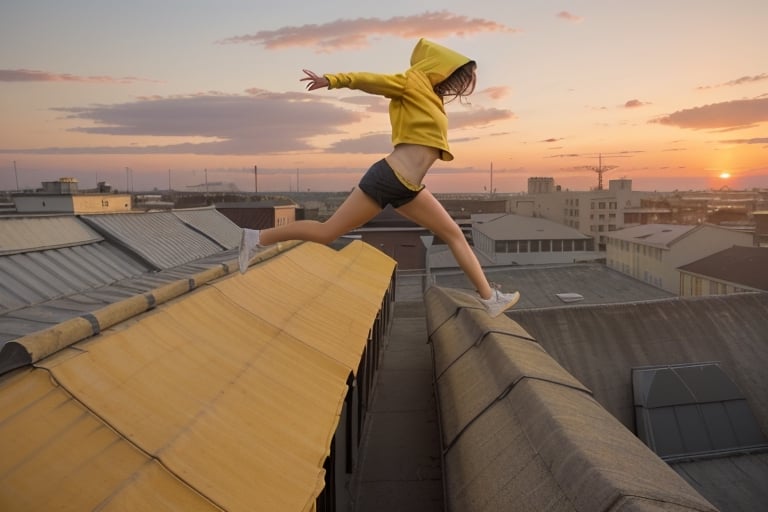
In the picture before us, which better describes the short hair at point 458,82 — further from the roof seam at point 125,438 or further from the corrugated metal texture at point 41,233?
the corrugated metal texture at point 41,233

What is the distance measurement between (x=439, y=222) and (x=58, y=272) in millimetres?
12905

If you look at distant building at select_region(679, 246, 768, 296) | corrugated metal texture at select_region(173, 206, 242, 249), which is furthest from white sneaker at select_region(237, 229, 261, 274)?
distant building at select_region(679, 246, 768, 296)

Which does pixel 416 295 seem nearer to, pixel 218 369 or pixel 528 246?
pixel 528 246

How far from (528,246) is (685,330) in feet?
123

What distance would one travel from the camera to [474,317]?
46.8 ft

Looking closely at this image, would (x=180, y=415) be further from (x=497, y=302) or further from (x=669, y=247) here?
(x=669, y=247)

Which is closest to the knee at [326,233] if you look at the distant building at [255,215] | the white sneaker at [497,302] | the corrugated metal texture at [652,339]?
the white sneaker at [497,302]

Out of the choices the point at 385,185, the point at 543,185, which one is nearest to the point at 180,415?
the point at 385,185

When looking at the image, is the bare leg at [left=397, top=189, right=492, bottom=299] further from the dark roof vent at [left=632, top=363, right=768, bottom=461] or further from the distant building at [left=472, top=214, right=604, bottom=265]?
the distant building at [left=472, top=214, right=604, bottom=265]

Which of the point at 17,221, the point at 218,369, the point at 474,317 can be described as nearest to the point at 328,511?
the point at 218,369

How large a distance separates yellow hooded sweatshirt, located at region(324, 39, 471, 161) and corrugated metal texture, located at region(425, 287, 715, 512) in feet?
12.4

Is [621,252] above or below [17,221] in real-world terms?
below

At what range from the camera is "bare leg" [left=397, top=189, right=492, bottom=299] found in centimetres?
607

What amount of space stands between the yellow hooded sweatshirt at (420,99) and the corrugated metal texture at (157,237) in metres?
15.2
